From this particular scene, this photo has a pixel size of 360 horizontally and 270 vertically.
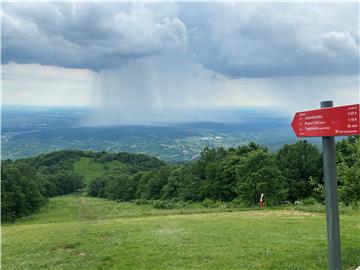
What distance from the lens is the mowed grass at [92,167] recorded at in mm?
119812

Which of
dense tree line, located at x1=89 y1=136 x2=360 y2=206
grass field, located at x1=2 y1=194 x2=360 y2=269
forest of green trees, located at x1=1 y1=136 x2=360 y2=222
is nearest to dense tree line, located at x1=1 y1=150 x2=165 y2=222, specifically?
forest of green trees, located at x1=1 y1=136 x2=360 y2=222

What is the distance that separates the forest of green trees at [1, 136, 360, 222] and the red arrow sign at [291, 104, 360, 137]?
3.90 m

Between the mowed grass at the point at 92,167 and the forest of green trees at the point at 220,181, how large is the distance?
45.7ft

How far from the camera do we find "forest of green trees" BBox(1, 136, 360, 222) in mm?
40438

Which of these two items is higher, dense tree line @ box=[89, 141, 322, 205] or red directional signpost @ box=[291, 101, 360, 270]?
red directional signpost @ box=[291, 101, 360, 270]

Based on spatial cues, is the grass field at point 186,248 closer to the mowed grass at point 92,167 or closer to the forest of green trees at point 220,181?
the forest of green trees at point 220,181

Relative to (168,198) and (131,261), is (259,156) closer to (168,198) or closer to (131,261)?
(168,198)

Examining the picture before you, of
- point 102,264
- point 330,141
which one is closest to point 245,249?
point 102,264

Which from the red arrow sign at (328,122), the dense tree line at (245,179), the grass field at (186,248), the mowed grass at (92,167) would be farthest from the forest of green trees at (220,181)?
the mowed grass at (92,167)

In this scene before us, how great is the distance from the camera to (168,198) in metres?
72.6

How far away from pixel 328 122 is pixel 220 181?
182 feet

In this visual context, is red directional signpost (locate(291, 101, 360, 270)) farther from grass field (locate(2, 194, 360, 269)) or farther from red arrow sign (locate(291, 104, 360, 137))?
grass field (locate(2, 194, 360, 269))

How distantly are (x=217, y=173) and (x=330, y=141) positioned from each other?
56.4 meters

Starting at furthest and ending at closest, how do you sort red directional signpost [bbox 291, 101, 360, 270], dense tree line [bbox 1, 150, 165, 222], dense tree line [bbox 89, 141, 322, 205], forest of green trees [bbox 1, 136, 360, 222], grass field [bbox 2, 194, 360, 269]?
dense tree line [bbox 1, 150, 165, 222] → dense tree line [bbox 89, 141, 322, 205] → forest of green trees [bbox 1, 136, 360, 222] → grass field [bbox 2, 194, 360, 269] → red directional signpost [bbox 291, 101, 360, 270]
